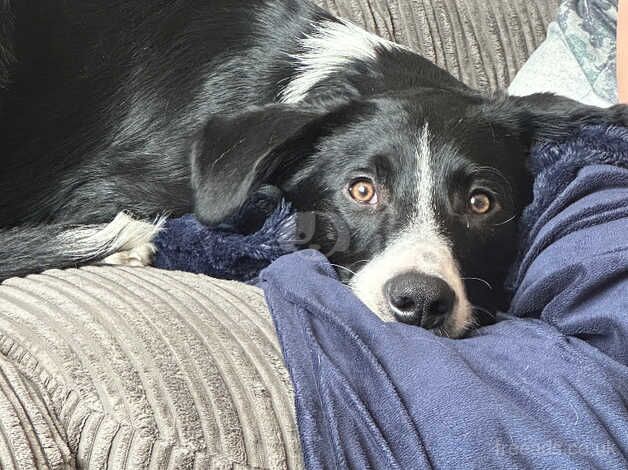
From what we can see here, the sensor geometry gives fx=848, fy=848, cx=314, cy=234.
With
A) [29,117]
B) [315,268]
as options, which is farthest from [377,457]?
[29,117]

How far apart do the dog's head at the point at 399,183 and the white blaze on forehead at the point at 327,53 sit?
18 centimetres

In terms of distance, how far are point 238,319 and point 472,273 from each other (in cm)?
47

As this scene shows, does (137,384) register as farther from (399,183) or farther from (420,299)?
(399,183)

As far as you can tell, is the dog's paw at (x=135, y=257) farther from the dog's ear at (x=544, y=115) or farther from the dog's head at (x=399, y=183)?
the dog's ear at (x=544, y=115)

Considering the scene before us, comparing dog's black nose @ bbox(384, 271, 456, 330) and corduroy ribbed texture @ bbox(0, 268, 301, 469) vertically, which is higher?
corduroy ribbed texture @ bbox(0, 268, 301, 469)

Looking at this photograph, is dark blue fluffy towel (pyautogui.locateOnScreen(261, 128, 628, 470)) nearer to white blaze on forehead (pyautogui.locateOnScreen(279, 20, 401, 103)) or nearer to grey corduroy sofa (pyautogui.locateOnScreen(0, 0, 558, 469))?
grey corduroy sofa (pyautogui.locateOnScreen(0, 0, 558, 469))

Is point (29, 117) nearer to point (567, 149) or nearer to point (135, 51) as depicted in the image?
point (135, 51)

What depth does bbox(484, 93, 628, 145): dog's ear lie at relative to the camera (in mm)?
1458

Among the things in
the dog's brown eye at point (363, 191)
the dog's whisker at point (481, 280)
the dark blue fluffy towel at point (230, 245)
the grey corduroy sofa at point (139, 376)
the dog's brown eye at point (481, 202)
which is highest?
the grey corduroy sofa at point (139, 376)

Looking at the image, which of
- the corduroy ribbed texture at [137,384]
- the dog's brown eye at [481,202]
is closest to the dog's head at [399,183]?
the dog's brown eye at [481,202]

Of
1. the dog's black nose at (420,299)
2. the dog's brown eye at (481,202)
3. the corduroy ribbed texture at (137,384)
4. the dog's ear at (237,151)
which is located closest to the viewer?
the corduroy ribbed texture at (137,384)

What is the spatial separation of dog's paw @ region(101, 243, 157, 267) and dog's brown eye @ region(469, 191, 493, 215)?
55cm

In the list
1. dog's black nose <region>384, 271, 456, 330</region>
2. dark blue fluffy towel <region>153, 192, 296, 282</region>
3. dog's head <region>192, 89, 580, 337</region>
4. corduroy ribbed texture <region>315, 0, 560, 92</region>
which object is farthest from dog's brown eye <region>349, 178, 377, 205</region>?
corduroy ribbed texture <region>315, 0, 560, 92</region>

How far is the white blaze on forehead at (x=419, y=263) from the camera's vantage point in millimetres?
1235
